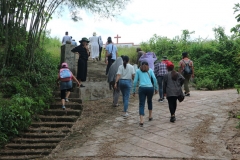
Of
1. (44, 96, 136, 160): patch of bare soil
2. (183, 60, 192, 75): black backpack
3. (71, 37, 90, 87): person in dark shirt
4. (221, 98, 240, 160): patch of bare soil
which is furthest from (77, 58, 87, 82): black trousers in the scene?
(221, 98, 240, 160): patch of bare soil

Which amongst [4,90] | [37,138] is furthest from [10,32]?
[37,138]

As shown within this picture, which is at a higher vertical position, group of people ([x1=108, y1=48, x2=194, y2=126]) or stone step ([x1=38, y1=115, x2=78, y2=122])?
group of people ([x1=108, y1=48, x2=194, y2=126])

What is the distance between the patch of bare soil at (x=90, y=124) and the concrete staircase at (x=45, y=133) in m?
0.18

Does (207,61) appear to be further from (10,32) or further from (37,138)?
(37,138)

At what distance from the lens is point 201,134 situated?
750 cm

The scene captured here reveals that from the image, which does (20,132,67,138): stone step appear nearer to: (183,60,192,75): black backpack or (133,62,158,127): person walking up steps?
(133,62,158,127): person walking up steps

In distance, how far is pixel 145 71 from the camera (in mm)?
8359

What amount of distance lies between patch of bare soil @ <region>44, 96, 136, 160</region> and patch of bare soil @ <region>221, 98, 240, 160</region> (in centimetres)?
221

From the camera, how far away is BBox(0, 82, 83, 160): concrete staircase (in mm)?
7055

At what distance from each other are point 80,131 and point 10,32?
4808 mm

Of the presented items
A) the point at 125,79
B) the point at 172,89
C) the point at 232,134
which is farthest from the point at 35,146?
the point at 232,134

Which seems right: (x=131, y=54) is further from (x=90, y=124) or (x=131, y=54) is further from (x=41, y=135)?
(x=41, y=135)

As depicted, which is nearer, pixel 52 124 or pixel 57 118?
pixel 52 124

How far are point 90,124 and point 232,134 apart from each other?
11.1 ft
